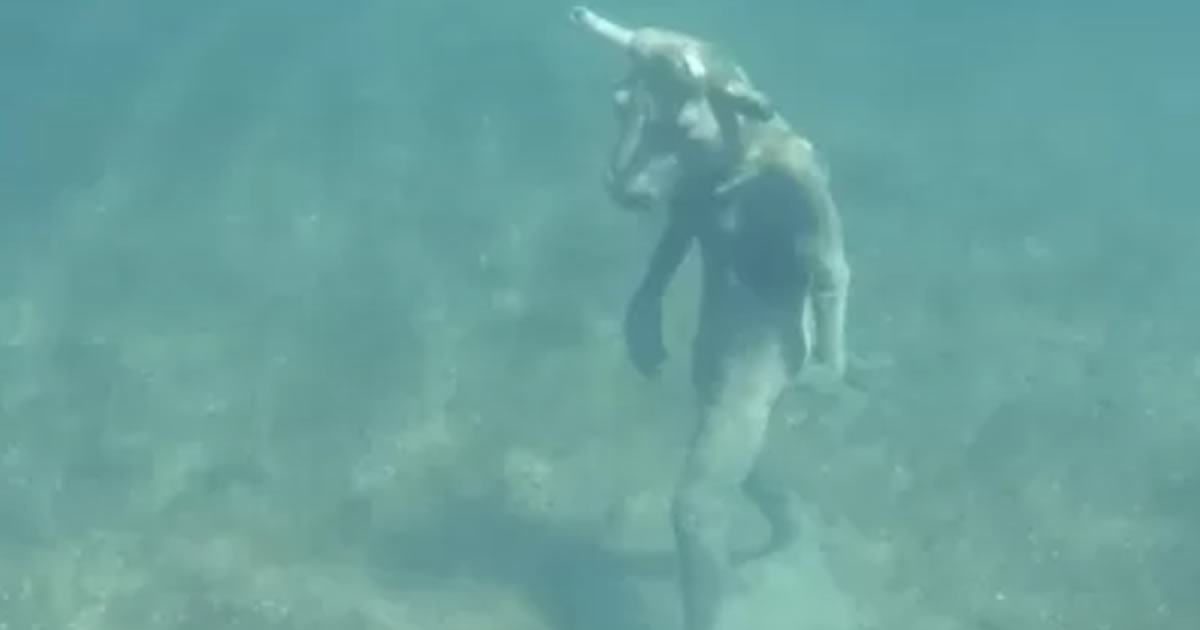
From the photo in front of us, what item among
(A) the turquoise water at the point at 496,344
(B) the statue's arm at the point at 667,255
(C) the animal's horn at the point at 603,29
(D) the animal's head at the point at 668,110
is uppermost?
(C) the animal's horn at the point at 603,29

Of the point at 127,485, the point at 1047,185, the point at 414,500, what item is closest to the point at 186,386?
the point at 127,485

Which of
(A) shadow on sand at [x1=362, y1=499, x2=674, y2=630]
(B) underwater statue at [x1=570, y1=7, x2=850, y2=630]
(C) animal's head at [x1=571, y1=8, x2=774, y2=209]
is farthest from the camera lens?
(A) shadow on sand at [x1=362, y1=499, x2=674, y2=630]

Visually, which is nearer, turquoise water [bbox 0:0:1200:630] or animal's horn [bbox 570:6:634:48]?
animal's horn [bbox 570:6:634:48]

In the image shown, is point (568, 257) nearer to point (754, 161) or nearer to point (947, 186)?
point (947, 186)

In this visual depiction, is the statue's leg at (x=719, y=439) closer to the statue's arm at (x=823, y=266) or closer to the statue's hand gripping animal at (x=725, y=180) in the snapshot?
the statue's hand gripping animal at (x=725, y=180)

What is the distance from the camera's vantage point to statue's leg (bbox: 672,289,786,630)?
9992 mm

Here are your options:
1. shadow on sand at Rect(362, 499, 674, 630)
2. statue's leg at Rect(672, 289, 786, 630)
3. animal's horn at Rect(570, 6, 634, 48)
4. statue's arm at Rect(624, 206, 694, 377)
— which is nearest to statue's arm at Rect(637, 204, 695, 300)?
statue's arm at Rect(624, 206, 694, 377)

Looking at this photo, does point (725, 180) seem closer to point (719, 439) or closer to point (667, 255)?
point (667, 255)

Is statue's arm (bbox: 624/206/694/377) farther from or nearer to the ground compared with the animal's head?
nearer to the ground

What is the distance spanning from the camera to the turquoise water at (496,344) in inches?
437

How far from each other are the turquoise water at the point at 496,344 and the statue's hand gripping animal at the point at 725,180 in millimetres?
1399

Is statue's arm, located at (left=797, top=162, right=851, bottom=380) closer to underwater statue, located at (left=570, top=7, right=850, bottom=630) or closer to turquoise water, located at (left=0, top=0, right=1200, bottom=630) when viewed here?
underwater statue, located at (left=570, top=7, right=850, bottom=630)

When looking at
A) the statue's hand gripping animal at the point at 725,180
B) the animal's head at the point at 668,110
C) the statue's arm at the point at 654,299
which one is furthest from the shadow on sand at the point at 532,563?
the animal's head at the point at 668,110

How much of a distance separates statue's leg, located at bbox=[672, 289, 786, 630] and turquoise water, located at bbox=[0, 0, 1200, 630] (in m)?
0.76
